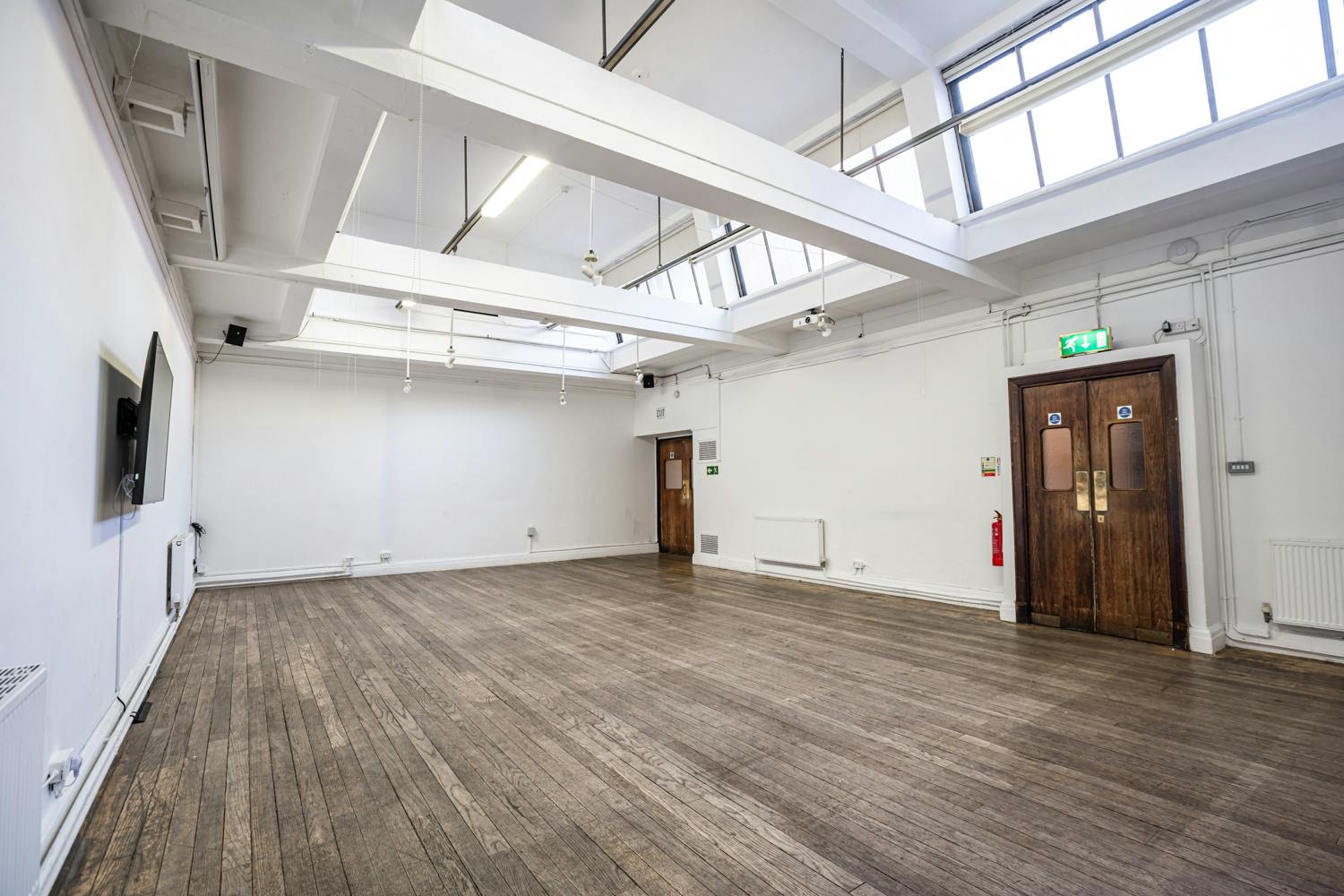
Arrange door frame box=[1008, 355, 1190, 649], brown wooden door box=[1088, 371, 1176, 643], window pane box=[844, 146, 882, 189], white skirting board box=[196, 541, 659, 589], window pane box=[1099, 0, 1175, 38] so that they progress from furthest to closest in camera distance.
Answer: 1. white skirting board box=[196, 541, 659, 589]
2. window pane box=[844, 146, 882, 189]
3. brown wooden door box=[1088, 371, 1176, 643]
4. door frame box=[1008, 355, 1190, 649]
5. window pane box=[1099, 0, 1175, 38]

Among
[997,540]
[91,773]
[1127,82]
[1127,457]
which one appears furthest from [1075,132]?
[91,773]

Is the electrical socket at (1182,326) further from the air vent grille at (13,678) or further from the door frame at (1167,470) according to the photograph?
the air vent grille at (13,678)

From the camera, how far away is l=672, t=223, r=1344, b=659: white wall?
14.4ft

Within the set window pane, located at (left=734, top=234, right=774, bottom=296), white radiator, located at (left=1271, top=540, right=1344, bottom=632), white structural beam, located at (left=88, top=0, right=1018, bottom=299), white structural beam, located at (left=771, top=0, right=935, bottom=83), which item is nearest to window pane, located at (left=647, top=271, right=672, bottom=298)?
window pane, located at (left=734, top=234, right=774, bottom=296)

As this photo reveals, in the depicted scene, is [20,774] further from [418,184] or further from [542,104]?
[418,184]

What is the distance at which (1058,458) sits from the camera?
5484 mm

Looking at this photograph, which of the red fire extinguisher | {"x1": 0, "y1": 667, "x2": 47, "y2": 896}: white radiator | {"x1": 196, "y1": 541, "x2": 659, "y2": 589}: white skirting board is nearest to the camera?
{"x1": 0, "y1": 667, "x2": 47, "y2": 896}: white radiator

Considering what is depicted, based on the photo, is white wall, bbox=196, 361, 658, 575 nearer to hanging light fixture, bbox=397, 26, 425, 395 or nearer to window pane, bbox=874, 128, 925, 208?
hanging light fixture, bbox=397, 26, 425, 395

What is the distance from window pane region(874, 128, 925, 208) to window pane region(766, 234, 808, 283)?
1.45 meters

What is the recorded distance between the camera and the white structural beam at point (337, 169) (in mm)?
3082

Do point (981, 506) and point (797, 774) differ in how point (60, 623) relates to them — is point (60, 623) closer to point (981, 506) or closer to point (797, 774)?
point (797, 774)

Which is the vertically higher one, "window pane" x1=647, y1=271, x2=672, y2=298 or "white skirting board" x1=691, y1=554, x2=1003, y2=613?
"window pane" x1=647, y1=271, x2=672, y2=298

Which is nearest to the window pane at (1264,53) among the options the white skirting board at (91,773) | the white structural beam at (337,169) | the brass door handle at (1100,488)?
the brass door handle at (1100,488)

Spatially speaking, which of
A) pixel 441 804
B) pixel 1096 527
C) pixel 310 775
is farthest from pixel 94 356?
pixel 1096 527
